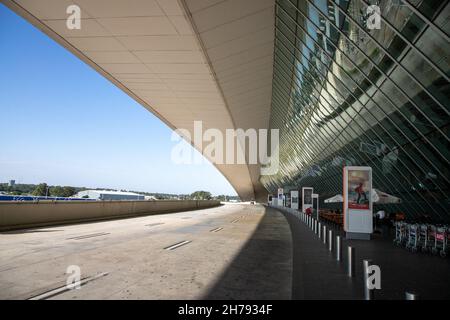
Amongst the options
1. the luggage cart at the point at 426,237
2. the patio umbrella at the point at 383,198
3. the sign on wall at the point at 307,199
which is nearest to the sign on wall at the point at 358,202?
the patio umbrella at the point at 383,198

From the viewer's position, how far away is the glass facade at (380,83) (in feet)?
33.5

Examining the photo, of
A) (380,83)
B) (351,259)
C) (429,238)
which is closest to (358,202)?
(429,238)

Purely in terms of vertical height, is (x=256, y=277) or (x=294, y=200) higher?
(x=256, y=277)

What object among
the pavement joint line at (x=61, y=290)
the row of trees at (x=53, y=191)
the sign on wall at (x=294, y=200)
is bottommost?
the row of trees at (x=53, y=191)

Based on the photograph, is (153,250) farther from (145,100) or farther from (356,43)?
(145,100)

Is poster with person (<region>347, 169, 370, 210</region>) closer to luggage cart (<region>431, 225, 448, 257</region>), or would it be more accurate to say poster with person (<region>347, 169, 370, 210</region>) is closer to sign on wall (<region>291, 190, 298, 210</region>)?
luggage cart (<region>431, 225, 448, 257</region>)

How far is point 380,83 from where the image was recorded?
528 inches

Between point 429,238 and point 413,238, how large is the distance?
0.79m

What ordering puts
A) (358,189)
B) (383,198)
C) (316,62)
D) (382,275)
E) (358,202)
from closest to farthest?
(382,275) → (358,202) → (358,189) → (316,62) → (383,198)

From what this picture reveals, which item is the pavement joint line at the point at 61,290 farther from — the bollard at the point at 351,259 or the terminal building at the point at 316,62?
the terminal building at the point at 316,62

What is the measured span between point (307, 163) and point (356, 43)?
971 inches

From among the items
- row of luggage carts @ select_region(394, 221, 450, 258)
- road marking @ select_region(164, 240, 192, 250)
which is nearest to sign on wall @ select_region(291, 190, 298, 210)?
row of luggage carts @ select_region(394, 221, 450, 258)

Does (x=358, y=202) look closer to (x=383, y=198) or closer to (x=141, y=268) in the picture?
(x=383, y=198)

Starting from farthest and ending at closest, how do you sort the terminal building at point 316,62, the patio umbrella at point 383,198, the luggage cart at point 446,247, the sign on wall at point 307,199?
the sign on wall at point 307,199 < the patio umbrella at point 383,198 < the terminal building at point 316,62 < the luggage cart at point 446,247
